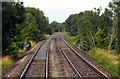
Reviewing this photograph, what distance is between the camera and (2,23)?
31828mm

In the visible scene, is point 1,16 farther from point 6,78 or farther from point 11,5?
point 6,78

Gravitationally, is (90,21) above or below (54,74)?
above

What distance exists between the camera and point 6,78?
19.6 m

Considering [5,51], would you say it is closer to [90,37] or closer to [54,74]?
[54,74]

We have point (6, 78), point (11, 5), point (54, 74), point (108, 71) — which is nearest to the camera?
point (6, 78)

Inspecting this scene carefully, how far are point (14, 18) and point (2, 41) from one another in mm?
3494

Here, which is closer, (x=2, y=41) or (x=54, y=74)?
(x=54, y=74)

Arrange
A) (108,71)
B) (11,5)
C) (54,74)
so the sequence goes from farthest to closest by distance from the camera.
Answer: (11,5), (108,71), (54,74)

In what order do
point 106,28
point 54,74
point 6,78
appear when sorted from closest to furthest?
1. point 6,78
2. point 54,74
3. point 106,28

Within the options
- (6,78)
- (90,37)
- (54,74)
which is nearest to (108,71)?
(54,74)

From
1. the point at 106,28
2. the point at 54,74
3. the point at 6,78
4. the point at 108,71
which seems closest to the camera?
the point at 6,78

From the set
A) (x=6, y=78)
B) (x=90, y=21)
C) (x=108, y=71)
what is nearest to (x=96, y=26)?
(x=90, y=21)

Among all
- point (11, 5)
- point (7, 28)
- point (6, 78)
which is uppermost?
point (11, 5)

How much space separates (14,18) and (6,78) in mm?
15850
